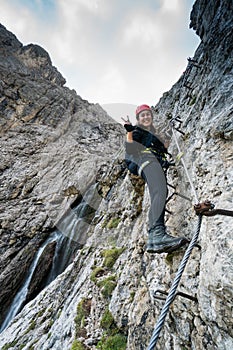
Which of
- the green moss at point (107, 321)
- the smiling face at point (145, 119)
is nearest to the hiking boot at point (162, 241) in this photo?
the smiling face at point (145, 119)

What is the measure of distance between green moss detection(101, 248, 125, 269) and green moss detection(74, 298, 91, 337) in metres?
1.35

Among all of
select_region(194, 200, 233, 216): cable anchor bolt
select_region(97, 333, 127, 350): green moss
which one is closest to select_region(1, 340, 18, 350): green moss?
select_region(97, 333, 127, 350): green moss

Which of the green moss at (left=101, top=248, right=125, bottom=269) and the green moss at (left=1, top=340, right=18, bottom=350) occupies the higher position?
the green moss at (left=101, top=248, right=125, bottom=269)

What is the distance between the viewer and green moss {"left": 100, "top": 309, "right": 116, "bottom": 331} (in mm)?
5086

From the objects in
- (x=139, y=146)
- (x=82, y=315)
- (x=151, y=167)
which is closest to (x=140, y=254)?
(x=82, y=315)

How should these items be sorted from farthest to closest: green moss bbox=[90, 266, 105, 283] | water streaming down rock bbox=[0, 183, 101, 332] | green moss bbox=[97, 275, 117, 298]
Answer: water streaming down rock bbox=[0, 183, 101, 332]
green moss bbox=[90, 266, 105, 283]
green moss bbox=[97, 275, 117, 298]

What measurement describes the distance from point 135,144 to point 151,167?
0.81m

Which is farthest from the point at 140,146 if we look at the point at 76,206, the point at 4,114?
→ the point at 4,114

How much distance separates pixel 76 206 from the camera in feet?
65.5

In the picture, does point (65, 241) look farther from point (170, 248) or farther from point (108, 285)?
point (170, 248)

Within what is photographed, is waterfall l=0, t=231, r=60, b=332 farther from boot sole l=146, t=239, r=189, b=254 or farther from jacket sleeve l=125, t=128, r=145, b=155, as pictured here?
jacket sleeve l=125, t=128, r=145, b=155

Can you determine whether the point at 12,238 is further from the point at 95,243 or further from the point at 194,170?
the point at 194,170

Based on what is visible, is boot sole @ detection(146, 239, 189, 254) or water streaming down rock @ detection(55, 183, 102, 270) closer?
boot sole @ detection(146, 239, 189, 254)

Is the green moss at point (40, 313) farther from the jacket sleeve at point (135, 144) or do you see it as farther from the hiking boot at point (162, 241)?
the jacket sleeve at point (135, 144)
